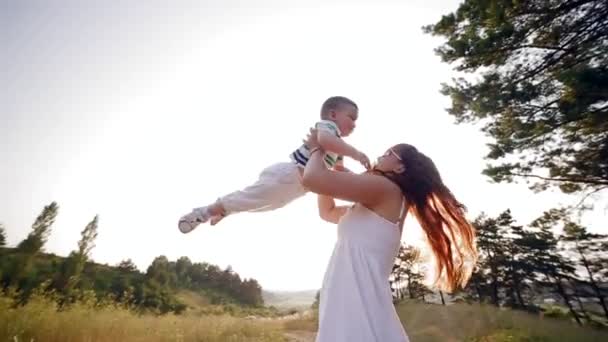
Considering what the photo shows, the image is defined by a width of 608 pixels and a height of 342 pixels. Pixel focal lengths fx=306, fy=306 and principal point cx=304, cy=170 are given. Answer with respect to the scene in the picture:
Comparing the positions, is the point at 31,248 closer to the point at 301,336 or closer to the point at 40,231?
the point at 40,231

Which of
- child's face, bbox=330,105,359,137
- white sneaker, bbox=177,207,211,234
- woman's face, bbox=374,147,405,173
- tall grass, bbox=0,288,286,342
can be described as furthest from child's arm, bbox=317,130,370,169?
tall grass, bbox=0,288,286,342

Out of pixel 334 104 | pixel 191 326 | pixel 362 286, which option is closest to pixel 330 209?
pixel 362 286

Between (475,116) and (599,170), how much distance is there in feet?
11.1

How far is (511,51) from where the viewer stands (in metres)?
7.54

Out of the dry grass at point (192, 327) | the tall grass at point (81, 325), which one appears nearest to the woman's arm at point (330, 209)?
the dry grass at point (192, 327)

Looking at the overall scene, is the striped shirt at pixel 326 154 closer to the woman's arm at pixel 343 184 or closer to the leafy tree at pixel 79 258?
the woman's arm at pixel 343 184

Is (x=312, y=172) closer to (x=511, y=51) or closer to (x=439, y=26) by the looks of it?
(x=439, y=26)

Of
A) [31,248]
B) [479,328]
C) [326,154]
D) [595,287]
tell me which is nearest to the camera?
[326,154]

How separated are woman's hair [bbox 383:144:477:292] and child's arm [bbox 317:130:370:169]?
17cm

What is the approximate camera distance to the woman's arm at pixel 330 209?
2.15 meters

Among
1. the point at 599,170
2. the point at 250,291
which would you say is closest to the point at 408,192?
the point at 599,170

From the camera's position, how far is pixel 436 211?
6.20 feet

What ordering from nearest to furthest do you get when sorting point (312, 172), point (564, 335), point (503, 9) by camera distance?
point (312, 172) < point (503, 9) < point (564, 335)

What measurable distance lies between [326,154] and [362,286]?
3.08 ft
